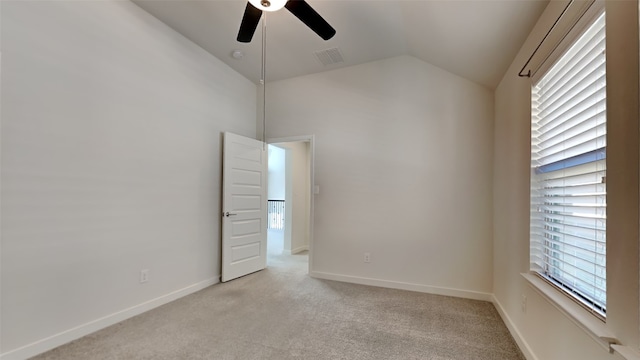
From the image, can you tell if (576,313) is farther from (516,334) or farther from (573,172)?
(516,334)

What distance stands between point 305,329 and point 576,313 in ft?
6.15

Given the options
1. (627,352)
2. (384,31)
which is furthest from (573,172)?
(384,31)

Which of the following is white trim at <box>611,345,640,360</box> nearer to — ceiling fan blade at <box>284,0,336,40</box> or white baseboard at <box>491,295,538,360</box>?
white baseboard at <box>491,295,538,360</box>

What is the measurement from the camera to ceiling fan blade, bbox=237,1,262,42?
6.30ft

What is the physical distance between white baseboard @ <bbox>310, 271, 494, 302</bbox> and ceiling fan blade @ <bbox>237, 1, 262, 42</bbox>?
3.05 meters

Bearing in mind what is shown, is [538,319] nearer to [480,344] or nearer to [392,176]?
[480,344]

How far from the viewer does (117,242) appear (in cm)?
256

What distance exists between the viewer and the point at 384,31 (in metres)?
2.99

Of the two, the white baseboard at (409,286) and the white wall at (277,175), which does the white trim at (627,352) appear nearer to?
the white baseboard at (409,286)

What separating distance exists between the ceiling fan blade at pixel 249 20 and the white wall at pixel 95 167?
4.40 ft

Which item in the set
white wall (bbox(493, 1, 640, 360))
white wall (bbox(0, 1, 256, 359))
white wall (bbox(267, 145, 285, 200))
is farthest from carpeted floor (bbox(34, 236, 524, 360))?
white wall (bbox(267, 145, 285, 200))

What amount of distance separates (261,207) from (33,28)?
2954mm

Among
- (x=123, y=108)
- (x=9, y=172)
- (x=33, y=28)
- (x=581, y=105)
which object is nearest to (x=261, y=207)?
(x=123, y=108)

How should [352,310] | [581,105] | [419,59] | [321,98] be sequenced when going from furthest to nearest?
1. [321,98]
2. [419,59]
3. [352,310]
4. [581,105]
